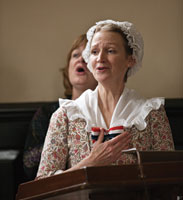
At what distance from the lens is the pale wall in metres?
3.06

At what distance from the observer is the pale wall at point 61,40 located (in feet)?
10.0

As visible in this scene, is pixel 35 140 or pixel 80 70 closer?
pixel 35 140

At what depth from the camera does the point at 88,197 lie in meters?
1.05

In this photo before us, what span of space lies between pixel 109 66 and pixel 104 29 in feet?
0.66

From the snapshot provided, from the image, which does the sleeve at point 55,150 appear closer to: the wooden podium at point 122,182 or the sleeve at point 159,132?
the sleeve at point 159,132

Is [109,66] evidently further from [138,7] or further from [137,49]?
[138,7]

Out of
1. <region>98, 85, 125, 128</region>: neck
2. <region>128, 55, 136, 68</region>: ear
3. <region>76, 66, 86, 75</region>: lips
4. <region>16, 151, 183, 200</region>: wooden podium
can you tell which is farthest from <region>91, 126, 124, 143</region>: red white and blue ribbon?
<region>76, 66, 86, 75</region>: lips

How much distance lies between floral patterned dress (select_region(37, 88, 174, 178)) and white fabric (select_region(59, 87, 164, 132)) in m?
0.02

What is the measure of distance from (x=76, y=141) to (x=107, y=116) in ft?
0.71

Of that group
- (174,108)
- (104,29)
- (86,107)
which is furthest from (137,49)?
(174,108)

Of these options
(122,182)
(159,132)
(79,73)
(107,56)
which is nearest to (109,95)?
(107,56)

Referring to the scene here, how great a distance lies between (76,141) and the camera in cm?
175

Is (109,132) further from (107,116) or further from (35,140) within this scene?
(35,140)

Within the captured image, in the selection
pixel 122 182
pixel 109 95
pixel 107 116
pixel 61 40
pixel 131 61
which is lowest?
pixel 122 182
